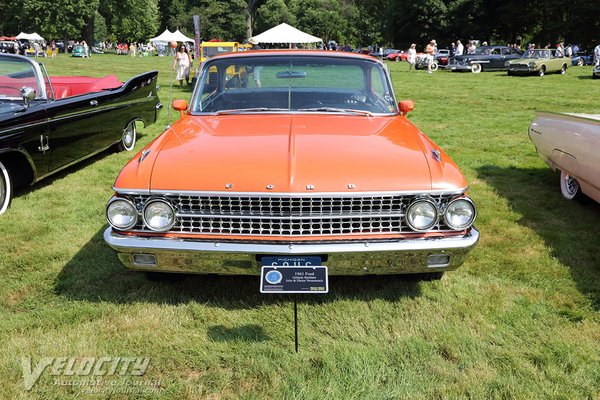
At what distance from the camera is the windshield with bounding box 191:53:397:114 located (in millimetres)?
4105

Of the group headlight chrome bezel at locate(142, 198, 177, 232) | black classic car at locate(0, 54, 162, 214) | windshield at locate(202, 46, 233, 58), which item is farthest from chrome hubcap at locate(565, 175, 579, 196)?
windshield at locate(202, 46, 233, 58)

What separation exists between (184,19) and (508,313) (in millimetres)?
90065

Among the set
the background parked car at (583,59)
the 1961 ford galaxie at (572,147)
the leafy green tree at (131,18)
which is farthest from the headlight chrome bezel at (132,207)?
the leafy green tree at (131,18)

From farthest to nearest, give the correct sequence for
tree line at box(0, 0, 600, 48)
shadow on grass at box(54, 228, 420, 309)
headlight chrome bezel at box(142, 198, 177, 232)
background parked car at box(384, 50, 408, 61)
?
tree line at box(0, 0, 600, 48) → background parked car at box(384, 50, 408, 61) → shadow on grass at box(54, 228, 420, 309) → headlight chrome bezel at box(142, 198, 177, 232)

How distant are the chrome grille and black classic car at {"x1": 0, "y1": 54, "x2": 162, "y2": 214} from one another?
113 inches

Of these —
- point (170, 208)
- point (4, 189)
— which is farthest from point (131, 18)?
point (170, 208)

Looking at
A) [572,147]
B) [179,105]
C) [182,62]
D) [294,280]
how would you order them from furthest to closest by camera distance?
[182,62] < [572,147] < [179,105] < [294,280]

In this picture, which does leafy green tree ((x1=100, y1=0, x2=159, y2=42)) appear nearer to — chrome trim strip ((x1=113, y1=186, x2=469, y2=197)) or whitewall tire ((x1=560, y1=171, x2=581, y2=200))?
whitewall tire ((x1=560, y1=171, x2=581, y2=200))

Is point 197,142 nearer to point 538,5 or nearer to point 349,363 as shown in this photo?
point 349,363

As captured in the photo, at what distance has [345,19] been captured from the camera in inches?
3329

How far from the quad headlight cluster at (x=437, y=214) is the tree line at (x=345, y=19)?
4458cm

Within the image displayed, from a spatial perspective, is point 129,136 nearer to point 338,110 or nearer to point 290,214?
point 338,110

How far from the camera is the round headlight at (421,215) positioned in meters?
2.88

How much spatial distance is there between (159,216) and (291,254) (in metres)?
0.80
